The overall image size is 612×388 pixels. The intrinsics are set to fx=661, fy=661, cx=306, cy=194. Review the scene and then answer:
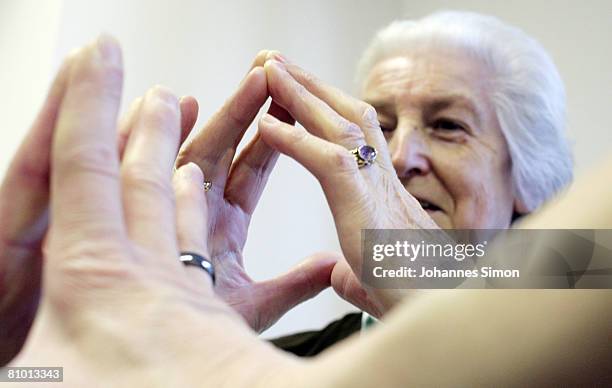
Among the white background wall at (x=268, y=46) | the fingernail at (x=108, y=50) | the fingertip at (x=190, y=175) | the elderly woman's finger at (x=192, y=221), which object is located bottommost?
the elderly woman's finger at (x=192, y=221)

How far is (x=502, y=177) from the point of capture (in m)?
1.20

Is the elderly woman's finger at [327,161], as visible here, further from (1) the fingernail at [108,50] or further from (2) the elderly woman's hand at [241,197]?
(1) the fingernail at [108,50]

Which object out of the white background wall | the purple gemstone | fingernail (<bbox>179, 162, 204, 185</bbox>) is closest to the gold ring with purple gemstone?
the purple gemstone

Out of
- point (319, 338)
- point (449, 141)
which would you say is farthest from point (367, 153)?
point (319, 338)

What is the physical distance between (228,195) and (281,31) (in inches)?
42.1

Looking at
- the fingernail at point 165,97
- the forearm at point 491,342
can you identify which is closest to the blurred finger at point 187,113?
the fingernail at point 165,97

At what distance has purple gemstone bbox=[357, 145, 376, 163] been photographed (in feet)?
2.55

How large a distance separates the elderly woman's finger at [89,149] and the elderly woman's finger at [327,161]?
0.35 meters

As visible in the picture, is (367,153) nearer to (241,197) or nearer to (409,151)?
(241,197)

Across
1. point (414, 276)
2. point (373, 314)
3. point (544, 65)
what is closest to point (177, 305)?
point (414, 276)

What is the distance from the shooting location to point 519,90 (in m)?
1.22

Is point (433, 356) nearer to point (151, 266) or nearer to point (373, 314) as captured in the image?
point (151, 266)

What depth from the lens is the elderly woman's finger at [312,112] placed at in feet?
2.54

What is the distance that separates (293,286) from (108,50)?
0.51 metres
